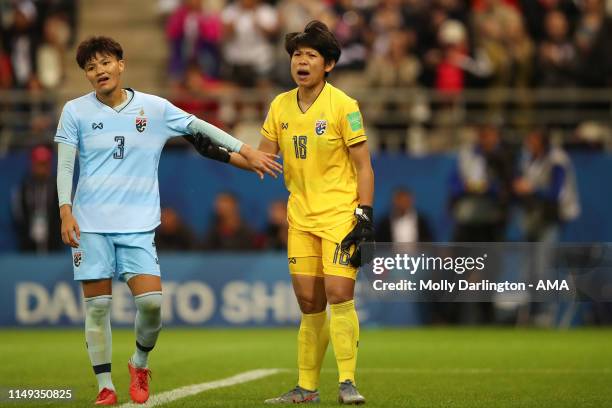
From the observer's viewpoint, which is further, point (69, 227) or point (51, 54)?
point (51, 54)

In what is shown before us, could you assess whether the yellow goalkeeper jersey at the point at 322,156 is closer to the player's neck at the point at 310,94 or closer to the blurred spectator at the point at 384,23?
the player's neck at the point at 310,94

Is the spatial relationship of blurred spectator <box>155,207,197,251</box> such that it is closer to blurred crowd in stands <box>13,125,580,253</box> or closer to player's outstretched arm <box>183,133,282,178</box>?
blurred crowd in stands <box>13,125,580,253</box>

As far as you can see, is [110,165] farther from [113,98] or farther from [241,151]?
[241,151]

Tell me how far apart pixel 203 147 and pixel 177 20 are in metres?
11.9

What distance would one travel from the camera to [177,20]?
19.8 meters

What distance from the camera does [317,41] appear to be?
814 centimetres

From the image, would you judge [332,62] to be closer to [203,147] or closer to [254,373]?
[203,147]

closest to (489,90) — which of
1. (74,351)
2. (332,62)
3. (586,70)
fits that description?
(586,70)

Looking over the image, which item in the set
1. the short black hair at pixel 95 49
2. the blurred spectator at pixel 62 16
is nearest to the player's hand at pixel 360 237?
the short black hair at pixel 95 49

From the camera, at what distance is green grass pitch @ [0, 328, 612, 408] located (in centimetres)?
868

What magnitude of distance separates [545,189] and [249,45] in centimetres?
509

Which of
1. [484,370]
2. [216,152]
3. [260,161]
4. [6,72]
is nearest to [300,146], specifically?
[260,161]

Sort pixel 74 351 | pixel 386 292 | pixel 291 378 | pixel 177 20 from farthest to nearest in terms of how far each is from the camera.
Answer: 1. pixel 177 20
2. pixel 74 351
3. pixel 291 378
4. pixel 386 292
